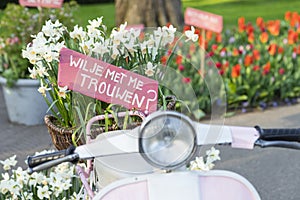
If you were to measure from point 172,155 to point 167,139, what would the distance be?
4cm

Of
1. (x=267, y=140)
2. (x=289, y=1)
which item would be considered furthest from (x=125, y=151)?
(x=289, y=1)

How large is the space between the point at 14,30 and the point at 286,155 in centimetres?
268

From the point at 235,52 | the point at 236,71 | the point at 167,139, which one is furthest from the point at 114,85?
the point at 235,52

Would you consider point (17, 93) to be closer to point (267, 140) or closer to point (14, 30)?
point (14, 30)

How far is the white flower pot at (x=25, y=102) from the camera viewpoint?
4.98 metres

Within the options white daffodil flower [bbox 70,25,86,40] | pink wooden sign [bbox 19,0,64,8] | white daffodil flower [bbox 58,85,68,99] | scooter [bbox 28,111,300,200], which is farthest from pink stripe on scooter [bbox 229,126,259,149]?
pink wooden sign [bbox 19,0,64,8]

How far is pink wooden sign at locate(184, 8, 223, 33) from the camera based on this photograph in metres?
4.95

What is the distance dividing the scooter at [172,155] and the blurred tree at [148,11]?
483 centimetres

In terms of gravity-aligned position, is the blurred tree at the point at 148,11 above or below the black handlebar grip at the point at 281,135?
below

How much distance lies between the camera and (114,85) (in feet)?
5.83

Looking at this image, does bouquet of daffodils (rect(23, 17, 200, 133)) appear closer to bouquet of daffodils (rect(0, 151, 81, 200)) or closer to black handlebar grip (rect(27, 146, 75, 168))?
black handlebar grip (rect(27, 146, 75, 168))

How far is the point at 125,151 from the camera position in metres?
1.61

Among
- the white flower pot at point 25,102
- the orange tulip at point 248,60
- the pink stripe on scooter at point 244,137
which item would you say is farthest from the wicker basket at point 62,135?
the orange tulip at point 248,60

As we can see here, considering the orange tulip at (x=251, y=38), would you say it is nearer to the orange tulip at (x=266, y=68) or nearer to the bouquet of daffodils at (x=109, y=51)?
the orange tulip at (x=266, y=68)
